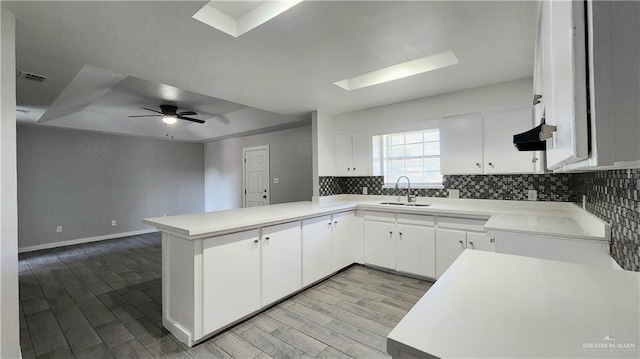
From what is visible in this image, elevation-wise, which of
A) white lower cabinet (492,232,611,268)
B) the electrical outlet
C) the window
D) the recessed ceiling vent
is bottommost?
white lower cabinet (492,232,611,268)

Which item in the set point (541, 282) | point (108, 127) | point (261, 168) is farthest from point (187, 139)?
point (541, 282)

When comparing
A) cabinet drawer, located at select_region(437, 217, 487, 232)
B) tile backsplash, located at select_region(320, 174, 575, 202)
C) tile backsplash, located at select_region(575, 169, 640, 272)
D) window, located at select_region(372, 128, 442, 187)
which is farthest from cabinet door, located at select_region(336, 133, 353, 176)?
tile backsplash, located at select_region(575, 169, 640, 272)

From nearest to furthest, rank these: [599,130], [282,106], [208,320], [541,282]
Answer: [599,130], [541,282], [208,320], [282,106]

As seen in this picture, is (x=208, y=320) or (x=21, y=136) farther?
(x=21, y=136)

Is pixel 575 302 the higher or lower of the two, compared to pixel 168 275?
higher

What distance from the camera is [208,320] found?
2043 millimetres

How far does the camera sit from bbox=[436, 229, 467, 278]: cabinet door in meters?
2.87

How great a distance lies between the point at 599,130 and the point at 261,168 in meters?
6.04

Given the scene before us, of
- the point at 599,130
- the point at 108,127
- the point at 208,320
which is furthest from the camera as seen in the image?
the point at 108,127

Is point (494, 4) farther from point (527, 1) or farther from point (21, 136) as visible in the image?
point (21, 136)

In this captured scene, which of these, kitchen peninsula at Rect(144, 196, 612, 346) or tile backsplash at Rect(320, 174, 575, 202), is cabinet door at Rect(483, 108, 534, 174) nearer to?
tile backsplash at Rect(320, 174, 575, 202)

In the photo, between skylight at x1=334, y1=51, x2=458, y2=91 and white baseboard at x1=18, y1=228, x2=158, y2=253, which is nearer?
skylight at x1=334, y1=51, x2=458, y2=91

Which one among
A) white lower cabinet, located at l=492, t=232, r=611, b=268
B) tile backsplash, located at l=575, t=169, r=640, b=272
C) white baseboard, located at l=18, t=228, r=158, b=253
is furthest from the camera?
white baseboard, located at l=18, t=228, r=158, b=253

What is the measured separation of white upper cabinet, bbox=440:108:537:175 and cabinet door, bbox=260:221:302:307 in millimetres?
2018
